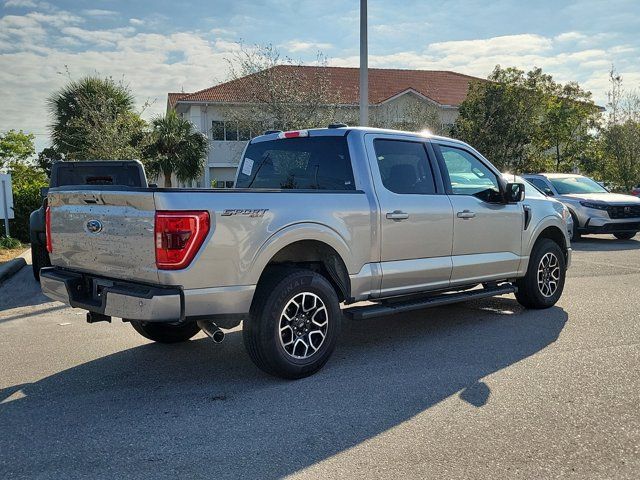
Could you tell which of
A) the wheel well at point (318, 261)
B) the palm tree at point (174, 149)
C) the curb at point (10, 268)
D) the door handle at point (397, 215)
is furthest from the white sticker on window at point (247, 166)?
the palm tree at point (174, 149)

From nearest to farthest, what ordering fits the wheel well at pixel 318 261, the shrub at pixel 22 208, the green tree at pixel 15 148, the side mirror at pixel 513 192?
the wheel well at pixel 318 261
the side mirror at pixel 513 192
the shrub at pixel 22 208
the green tree at pixel 15 148

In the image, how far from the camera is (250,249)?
14.0 ft

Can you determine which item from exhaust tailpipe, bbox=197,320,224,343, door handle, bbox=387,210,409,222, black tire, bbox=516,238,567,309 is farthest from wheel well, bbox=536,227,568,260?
exhaust tailpipe, bbox=197,320,224,343

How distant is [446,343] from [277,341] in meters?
1.94

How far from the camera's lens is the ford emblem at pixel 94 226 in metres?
4.36

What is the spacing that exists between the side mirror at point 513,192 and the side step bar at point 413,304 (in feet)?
A: 3.01

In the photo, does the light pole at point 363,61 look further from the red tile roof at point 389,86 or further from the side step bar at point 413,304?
the red tile roof at point 389,86

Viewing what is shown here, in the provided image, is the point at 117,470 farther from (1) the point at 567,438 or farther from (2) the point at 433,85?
(2) the point at 433,85

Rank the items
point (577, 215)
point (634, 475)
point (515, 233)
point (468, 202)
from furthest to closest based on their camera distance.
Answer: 1. point (577, 215)
2. point (515, 233)
3. point (468, 202)
4. point (634, 475)

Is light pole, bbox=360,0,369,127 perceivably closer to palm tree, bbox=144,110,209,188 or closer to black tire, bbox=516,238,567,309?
black tire, bbox=516,238,567,309

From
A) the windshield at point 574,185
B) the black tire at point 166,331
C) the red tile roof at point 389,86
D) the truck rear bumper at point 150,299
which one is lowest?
the black tire at point 166,331

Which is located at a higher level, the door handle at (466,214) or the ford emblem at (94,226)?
the ford emblem at (94,226)

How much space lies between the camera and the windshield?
49.7ft

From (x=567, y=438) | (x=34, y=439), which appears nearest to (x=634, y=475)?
(x=567, y=438)
